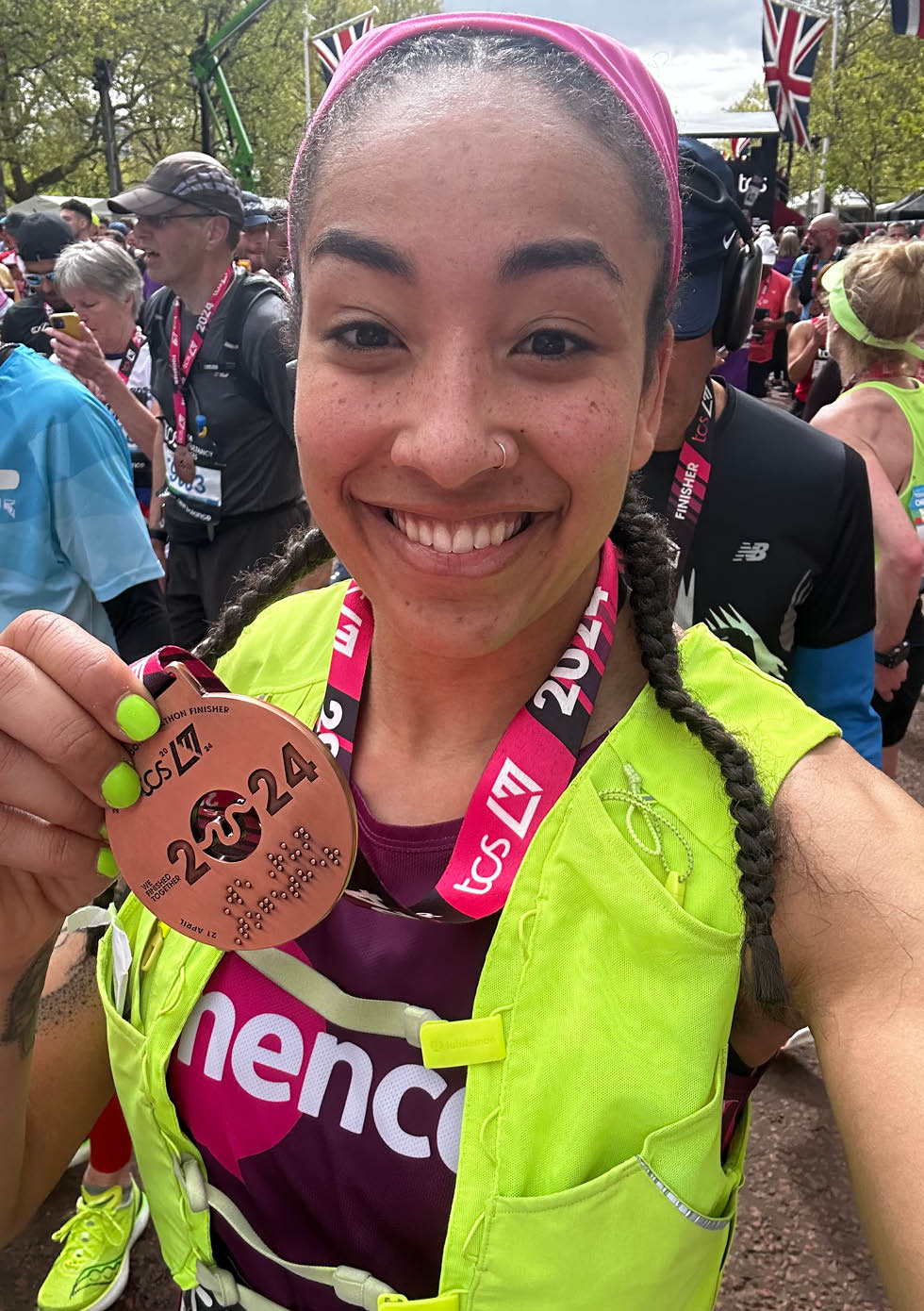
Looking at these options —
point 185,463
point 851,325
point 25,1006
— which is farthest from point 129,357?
point 25,1006

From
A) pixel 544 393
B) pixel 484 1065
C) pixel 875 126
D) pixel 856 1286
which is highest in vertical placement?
pixel 544 393

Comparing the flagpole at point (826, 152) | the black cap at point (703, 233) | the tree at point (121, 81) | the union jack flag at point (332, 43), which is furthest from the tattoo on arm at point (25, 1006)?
the tree at point (121, 81)

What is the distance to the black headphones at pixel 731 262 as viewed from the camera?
219cm

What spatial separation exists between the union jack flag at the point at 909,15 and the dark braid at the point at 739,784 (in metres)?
12.2

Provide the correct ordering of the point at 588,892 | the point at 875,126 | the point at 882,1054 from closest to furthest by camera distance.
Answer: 1. the point at 882,1054
2. the point at 588,892
3. the point at 875,126

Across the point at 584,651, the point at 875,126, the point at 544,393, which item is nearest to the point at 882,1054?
Answer: the point at 584,651

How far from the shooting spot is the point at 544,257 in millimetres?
1017

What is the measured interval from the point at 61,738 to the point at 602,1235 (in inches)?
29.3

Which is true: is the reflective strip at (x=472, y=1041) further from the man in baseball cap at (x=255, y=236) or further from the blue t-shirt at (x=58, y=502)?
the man in baseball cap at (x=255, y=236)

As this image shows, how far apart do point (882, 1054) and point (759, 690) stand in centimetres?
43

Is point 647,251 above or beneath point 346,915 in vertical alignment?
above

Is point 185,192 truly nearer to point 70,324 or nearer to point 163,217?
point 163,217

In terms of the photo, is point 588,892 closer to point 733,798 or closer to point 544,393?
point 733,798

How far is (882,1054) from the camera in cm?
98
